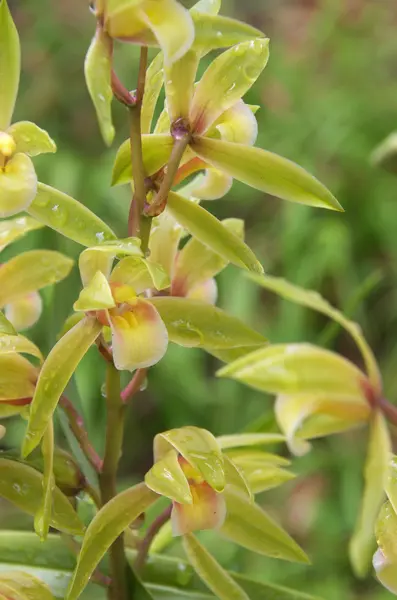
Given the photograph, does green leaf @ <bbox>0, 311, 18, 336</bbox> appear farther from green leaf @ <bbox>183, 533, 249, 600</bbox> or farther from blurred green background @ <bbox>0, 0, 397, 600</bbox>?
blurred green background @ <bbox>0, 0, 397, 600</bbox>

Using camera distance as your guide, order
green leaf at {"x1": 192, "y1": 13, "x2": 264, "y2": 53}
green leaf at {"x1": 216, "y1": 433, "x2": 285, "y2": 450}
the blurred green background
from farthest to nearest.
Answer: the blurred green background, green leaf at {"x1": 216, "y1": 433, "x2": 285, "y2": 450}, green leaf at {"x1": 192, "y1": 13, "x2": 264, "y2": 53}

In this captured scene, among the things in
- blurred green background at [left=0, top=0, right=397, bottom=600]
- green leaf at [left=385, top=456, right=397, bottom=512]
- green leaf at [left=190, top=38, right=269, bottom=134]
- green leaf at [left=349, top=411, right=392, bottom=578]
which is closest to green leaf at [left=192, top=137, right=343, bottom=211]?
green leaf at [left=190, top=38, right=269, bottom=134]

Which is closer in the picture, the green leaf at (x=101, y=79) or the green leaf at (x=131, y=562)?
the green leaf at (x=101, y=79)

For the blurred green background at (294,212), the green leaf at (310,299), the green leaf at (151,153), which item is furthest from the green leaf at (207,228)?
the blurred green background at (294,212)

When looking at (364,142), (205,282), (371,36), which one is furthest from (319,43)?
(205,282)

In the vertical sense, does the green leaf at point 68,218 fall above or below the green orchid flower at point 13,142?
below

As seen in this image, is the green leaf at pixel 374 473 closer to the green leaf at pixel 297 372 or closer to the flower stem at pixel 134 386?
the green leaf at pixel 297 372

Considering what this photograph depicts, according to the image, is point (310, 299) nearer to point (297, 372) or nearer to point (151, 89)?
point (297, 372)
